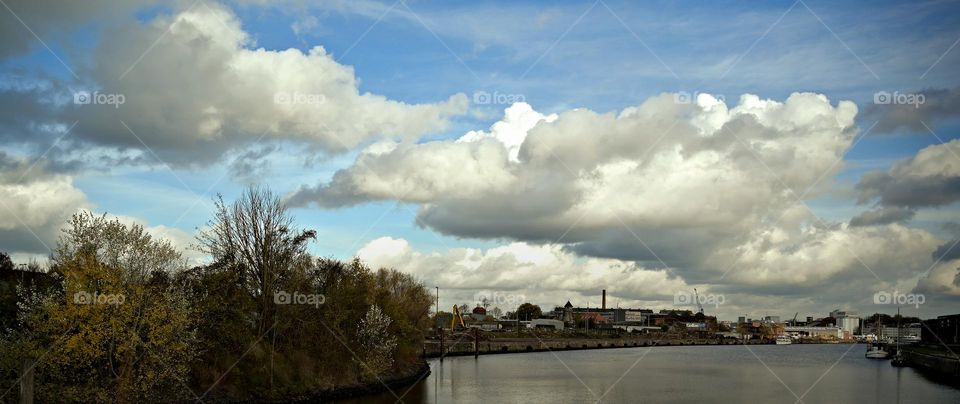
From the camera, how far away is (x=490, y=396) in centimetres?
6228

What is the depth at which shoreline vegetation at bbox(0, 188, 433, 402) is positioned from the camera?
36.0 m

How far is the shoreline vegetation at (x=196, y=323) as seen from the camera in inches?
1417

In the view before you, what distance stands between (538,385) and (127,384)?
42461mm

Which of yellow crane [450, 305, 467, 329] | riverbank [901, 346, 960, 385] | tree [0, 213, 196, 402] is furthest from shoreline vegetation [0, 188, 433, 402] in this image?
yellow crane [450, 305, 467, 329]

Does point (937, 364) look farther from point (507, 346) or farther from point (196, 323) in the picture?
point (196, 323)

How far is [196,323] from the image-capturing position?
144 feet

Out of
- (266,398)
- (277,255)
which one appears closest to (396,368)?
(277,255)

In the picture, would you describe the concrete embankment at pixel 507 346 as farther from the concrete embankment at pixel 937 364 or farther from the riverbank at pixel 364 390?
the concrete embankment at pixel 937 364

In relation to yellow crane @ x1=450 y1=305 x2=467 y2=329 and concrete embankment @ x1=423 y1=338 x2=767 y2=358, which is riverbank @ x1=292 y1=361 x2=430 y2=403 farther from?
yellow crane @ x1=450 y1=305 x2=467 y2=329

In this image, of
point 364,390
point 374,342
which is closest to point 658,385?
point 374,342

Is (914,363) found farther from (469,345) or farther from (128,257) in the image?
(128,257)

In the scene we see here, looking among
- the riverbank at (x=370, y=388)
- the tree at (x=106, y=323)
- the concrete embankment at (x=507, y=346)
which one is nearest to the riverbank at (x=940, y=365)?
the riverbank at (x=370, y=388)

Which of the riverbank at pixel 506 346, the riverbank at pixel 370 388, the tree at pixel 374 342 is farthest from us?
the riverbank at pixel 506 346

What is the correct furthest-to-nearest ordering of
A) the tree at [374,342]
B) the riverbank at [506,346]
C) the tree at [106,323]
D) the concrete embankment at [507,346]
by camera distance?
the concrete embankment at [507,346] → the riverbank at [506,346] → the tree at [374,342] → the tree at [106,323]
